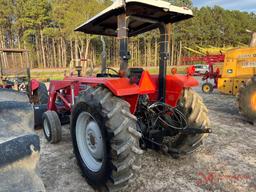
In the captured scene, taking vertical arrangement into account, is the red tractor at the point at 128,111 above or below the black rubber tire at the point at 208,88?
above

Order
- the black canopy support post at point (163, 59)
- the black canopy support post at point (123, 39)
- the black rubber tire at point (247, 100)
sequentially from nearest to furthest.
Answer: the black canopy support post at point (123, 39), the black canopy support post at point (163, 59), the black rubber tire at point (247, 100)

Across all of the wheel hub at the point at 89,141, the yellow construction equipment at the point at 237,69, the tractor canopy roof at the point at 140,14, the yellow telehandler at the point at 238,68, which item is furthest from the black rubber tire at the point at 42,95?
the yellow construction equipment at the point at 237,69

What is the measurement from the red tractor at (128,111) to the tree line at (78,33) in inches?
768

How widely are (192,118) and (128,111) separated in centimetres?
130

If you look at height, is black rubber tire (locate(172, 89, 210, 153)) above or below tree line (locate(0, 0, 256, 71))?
below

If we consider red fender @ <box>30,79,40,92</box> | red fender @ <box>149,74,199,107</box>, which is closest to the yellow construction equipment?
red fender @ <box>149,74,199,107</box>

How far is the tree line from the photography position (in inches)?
1175

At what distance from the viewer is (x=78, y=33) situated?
28.5 meters

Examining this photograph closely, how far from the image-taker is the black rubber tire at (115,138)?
2.44 m

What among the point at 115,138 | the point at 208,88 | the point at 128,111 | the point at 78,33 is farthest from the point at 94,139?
the point at 78,33

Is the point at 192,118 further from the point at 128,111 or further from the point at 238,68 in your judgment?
the point at 238,68

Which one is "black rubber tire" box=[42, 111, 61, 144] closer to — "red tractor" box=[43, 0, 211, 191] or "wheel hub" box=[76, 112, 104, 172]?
"red tractor" box=[43, 0, 211, 191]

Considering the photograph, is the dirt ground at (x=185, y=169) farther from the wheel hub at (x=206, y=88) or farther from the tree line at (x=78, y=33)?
the tree line at (x=78, y=33)

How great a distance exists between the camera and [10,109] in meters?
1.14
